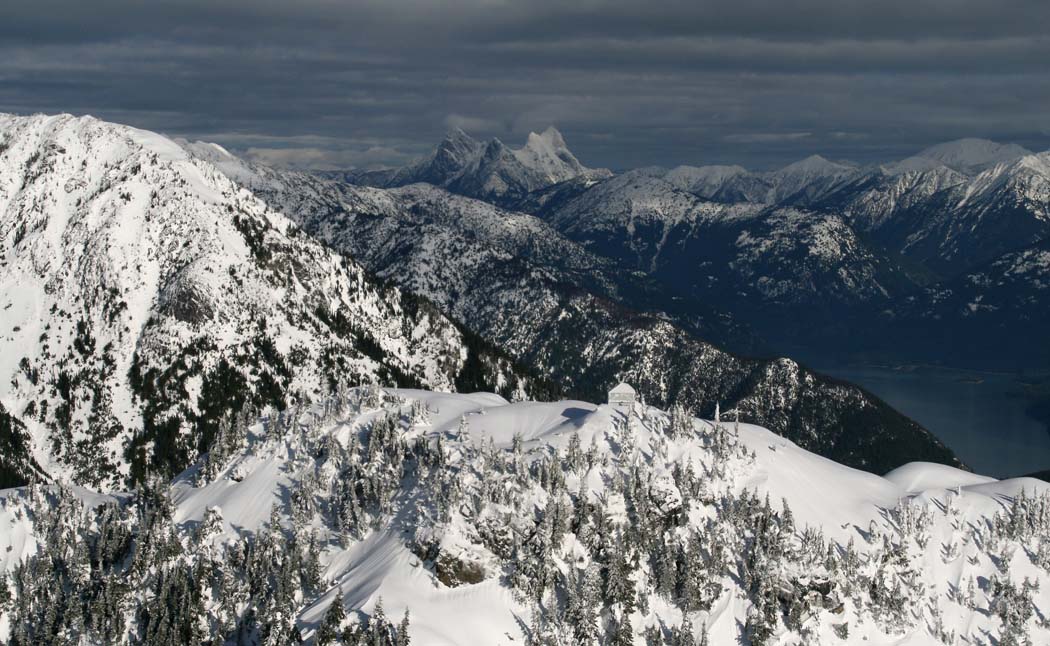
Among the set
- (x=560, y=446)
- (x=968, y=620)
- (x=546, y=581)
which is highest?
(x=560, y=446)

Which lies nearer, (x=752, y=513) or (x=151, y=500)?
(x=752, y=513)

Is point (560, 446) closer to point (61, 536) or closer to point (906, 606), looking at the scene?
point (906, 606)

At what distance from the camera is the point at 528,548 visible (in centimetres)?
10281

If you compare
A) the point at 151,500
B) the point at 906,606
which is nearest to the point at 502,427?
the point at 151,500

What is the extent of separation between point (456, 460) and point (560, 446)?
44.7 feet

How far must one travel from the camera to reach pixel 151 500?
122m

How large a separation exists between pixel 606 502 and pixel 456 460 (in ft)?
66.4

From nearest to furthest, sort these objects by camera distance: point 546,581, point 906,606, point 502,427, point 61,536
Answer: point 546,581
point 906,606
point 61,536
point 502,427

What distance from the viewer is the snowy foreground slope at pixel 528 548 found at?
99750 millimetres

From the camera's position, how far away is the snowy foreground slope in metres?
99.8

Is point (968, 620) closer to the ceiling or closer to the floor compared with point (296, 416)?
closer to the floor

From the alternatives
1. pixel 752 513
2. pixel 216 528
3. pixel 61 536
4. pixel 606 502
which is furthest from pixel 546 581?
pixel 61 536

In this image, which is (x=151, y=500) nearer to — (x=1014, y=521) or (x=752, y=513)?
(x=752, y=513)

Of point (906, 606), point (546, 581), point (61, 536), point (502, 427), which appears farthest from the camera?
point (502, 427)
